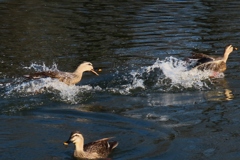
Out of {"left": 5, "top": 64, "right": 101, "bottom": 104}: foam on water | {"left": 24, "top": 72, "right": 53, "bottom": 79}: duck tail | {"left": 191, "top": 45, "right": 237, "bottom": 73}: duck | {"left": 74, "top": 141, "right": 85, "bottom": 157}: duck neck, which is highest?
{"left": 191, "top": 45, "right": 237, "bottom": 73}: duck

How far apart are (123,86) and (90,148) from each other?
439 cm

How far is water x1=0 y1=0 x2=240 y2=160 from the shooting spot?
11273 millimetres

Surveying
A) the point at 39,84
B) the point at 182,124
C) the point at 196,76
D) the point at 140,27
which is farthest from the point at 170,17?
the point at 182,124

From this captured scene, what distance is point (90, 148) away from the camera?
10.5 m

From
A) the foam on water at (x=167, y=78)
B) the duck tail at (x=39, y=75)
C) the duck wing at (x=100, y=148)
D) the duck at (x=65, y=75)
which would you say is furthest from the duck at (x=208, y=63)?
the duck wing at (x=100, y=148)

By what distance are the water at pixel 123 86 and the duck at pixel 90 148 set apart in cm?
22

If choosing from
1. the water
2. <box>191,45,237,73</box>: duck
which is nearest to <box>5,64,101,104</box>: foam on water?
the water

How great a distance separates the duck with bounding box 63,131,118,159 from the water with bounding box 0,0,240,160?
223 millimetres

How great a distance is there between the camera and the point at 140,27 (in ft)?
71.3

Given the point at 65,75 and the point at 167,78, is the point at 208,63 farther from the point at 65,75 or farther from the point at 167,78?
the point at 65,75

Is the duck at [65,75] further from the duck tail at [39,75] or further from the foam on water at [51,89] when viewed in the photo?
the foam on water at [51,89]

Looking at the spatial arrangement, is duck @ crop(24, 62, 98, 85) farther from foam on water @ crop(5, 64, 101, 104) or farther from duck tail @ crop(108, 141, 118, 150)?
duck tail @ crop(108, 141, 118, 150)

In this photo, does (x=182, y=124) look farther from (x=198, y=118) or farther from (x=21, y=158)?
(x=21, y=158)

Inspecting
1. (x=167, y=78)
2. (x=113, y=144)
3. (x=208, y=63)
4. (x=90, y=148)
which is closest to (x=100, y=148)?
(x=90, y=148)
